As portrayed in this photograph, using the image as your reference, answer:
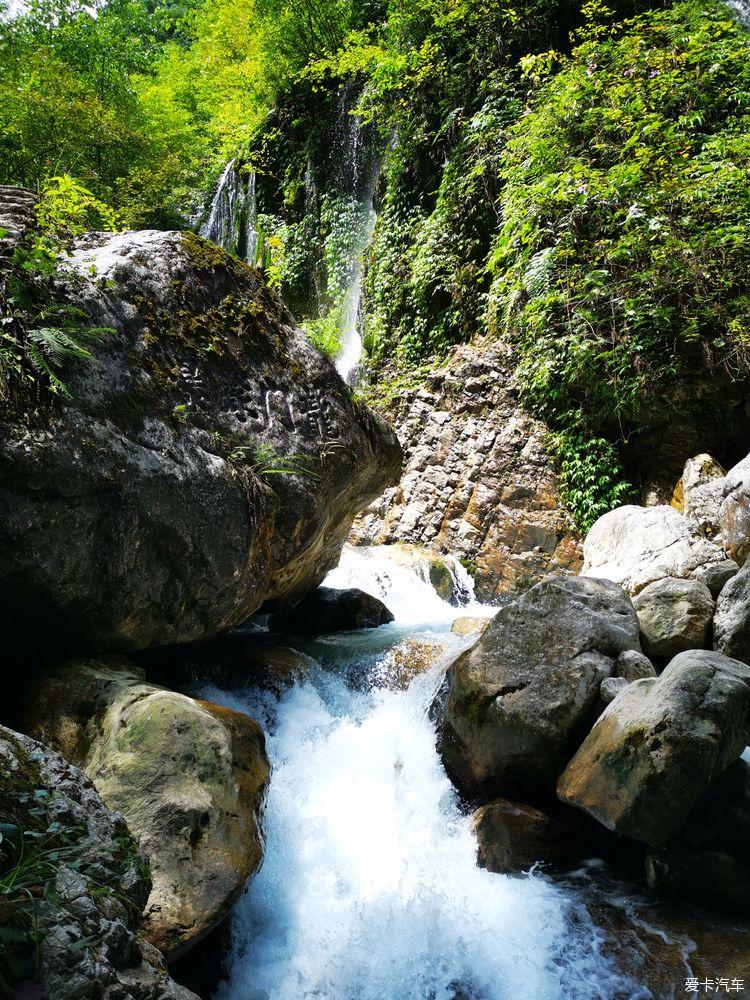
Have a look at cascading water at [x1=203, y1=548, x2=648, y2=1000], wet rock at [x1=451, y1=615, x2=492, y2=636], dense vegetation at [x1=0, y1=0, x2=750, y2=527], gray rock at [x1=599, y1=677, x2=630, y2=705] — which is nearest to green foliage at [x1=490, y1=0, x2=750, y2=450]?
dense vegetation at [x1=0, y1=0, x2=750, y2=527]

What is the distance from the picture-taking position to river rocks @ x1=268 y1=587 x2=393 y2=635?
7.58 metres

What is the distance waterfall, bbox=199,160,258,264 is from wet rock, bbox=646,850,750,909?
1753cm

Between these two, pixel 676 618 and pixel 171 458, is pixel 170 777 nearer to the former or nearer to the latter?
pixel 171 458

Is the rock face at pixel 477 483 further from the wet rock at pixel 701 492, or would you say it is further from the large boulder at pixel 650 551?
the wet rock at pixel 701 492

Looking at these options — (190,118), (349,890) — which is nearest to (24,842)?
(349,890)

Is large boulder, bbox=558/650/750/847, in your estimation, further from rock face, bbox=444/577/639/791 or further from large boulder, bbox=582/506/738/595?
large boulder, bbox=582/506/738/595

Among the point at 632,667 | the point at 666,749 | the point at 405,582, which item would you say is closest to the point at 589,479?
the point at 405,582

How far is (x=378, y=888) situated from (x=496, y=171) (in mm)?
11917

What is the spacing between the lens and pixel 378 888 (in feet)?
13.1

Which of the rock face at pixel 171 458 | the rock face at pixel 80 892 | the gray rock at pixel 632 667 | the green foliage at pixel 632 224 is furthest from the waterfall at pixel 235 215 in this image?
the rock face at pixel 80 892

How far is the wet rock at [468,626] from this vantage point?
712cm

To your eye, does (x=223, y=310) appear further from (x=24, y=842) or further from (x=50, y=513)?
(x=24, y=842)

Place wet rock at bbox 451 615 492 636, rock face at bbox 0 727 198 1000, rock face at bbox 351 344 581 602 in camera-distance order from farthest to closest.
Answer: rock face at bbox 351 344 581 602 → wet rock at bbox 451 615 492 636 → rock face at bbox 0 727 198 1000

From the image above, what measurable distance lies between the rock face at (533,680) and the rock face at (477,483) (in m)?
4.51
